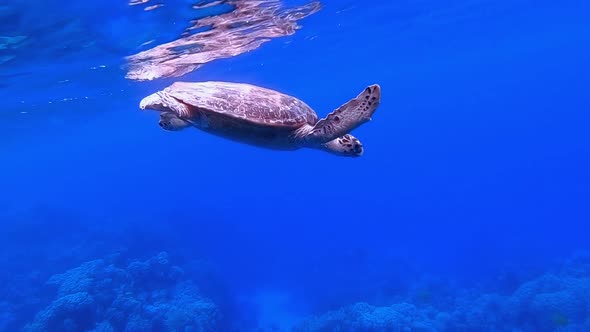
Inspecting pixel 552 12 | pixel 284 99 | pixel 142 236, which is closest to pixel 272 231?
pixel 142 236

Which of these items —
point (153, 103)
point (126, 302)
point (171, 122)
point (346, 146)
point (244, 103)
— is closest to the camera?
point (153, 103)

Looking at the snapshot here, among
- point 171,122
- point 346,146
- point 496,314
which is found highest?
point 496,314

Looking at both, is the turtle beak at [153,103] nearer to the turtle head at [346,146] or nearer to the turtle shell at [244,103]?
the turtle shell at [244,103]

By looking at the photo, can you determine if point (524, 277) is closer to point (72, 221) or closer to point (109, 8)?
point (109, 8)

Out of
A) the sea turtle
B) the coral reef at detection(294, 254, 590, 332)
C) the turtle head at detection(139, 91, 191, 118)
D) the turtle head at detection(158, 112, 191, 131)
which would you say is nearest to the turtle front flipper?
the sea turtle

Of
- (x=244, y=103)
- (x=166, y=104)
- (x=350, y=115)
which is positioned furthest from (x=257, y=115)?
(x=350, y=115)

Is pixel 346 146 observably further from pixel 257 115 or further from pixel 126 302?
pixel 126 302

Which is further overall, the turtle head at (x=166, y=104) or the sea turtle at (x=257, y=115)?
the turtle head at (x=166, y=104)

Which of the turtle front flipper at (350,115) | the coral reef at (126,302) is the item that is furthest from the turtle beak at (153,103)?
the coral reef at (126,302)

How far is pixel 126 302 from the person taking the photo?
1653 centimetres

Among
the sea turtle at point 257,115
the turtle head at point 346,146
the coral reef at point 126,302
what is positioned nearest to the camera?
the sea turtle at point 257,115

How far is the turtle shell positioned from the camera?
624cm

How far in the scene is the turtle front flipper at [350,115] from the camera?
18.1ft

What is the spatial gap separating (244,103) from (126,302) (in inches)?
521
